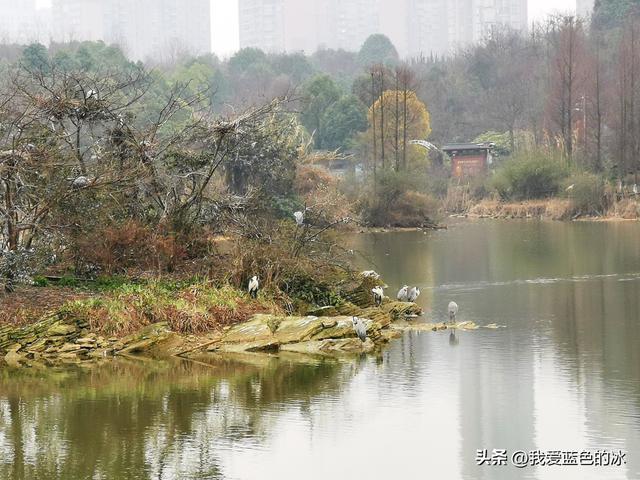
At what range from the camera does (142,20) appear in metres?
184

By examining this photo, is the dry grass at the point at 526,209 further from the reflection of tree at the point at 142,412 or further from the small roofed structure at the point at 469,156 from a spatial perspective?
the reflection of tree at the point at 142,412

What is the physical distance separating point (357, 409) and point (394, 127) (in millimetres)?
45122

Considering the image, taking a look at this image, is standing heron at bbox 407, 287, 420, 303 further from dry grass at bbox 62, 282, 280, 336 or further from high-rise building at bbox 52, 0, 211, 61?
high-rise building at bbox 52, 0, 211, 61

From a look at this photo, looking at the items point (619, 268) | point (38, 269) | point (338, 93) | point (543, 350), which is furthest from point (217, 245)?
point (338, 93)

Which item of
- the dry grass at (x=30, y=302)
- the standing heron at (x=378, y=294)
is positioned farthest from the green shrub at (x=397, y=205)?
the dry grass at (x=30, y=302)

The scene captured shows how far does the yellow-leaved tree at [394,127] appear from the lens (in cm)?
5502

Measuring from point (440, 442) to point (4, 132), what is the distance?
369 inches

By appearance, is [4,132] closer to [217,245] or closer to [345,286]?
[217,245]

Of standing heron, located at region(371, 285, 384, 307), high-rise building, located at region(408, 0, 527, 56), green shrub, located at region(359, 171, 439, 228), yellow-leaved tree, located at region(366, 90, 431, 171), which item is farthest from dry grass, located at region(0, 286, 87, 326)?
high-rise building, located at region(408, 0, 527, 56)

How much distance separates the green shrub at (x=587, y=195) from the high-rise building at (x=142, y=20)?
131 metres

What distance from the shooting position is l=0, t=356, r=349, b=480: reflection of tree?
11492mm

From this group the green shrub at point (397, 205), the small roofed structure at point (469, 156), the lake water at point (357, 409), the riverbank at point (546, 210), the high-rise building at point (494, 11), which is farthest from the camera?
the high-rise building at point (494, 11)

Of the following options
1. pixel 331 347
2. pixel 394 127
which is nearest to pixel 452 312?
pixel 331 347

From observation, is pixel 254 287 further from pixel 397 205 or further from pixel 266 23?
pixel 266 23
